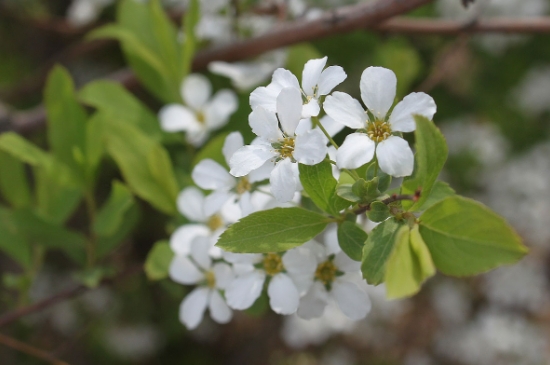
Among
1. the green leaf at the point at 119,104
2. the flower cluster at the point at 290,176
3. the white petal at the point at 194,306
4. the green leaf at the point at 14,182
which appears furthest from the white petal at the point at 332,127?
the green leaf at the point at 14,182

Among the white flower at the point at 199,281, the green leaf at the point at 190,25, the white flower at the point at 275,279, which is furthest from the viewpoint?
the green leaf at the point at 190,25

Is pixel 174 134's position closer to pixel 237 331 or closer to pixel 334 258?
pixel 334 258

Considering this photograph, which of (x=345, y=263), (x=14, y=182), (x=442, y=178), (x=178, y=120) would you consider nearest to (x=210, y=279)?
(x=345, y=263)

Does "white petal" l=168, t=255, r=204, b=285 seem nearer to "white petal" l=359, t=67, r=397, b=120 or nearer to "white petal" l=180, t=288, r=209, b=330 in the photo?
"white petal" l=180, t=288, r=209, b=330

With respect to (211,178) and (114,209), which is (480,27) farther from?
(114,209)

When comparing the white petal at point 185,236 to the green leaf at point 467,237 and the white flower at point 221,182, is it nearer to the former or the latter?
the white flower at point 221,182

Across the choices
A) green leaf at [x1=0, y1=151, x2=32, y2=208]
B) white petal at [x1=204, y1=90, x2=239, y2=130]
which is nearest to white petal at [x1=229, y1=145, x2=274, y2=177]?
white petal at [x1=204, y1=90, x2=239, y2=130]
